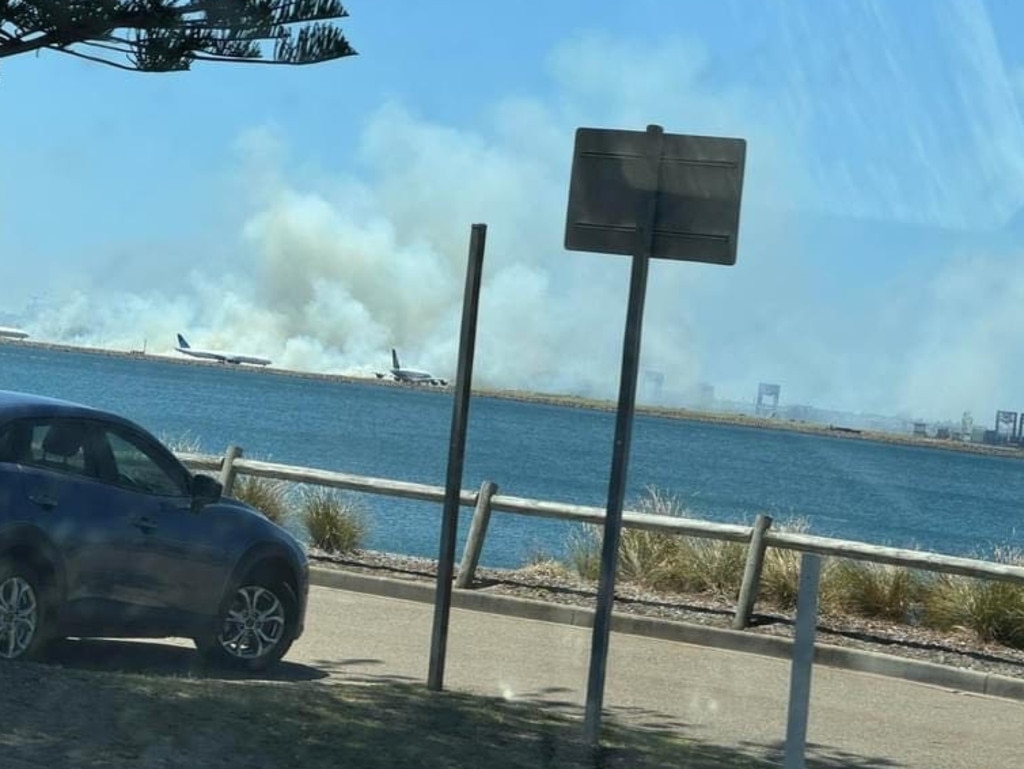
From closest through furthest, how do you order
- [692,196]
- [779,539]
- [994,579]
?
[692,196]
[994,579]
[779,539]

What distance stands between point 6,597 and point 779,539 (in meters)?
7.08

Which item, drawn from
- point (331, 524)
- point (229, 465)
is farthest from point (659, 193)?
point (331, 524)

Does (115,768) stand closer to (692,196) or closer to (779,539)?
(692,196)

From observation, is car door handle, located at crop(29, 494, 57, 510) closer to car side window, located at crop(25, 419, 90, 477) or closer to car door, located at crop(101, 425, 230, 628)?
car side window, located at crop(25, 419, 90, 477)

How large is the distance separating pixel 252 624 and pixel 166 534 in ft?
3.06

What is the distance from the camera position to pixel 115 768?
707 cm

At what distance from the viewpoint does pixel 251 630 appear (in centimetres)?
1082

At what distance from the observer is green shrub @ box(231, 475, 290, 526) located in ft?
62.8

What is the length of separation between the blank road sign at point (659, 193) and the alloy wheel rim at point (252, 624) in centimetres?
356

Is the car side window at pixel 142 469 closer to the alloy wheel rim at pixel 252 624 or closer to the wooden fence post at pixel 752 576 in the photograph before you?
the alloy wheel rim at pixel 252 624

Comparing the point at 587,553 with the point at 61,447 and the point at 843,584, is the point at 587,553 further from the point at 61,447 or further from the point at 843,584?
the point at 61,447

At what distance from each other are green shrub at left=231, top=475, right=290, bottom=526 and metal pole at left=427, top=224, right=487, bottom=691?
935 centimetres

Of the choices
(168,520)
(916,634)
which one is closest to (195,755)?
(168,520)

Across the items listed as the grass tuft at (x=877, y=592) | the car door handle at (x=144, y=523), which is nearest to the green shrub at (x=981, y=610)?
the grass tuft at (x=877, y=592)
